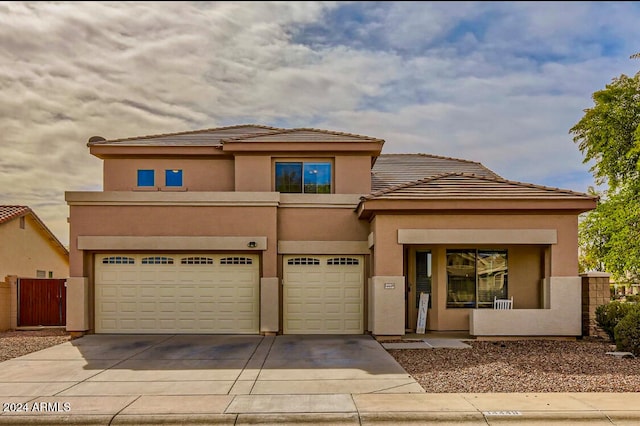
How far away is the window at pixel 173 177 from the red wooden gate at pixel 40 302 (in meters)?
5.43

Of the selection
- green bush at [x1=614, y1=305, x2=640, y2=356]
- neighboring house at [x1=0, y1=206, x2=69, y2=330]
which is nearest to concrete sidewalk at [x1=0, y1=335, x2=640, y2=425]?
green bush at [x1=614, y1=305, x2=640, y2=356]

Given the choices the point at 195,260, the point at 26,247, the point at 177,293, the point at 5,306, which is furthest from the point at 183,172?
the point at 26,247

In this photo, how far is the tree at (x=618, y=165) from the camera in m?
24.3

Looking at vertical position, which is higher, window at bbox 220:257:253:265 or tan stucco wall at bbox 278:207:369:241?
tan stucco wall at bbox 278:207:369:241

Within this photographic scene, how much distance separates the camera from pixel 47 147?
18625 mm

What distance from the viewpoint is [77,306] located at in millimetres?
15734

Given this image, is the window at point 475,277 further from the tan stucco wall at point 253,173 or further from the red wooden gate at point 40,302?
the red wooden gate at point 40,302

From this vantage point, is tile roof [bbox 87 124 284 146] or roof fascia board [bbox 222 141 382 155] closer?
roof fascia board [bbox 222 141 382 155]

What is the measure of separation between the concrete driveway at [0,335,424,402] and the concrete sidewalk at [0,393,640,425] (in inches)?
16.5

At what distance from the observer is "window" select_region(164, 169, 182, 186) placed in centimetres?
1847

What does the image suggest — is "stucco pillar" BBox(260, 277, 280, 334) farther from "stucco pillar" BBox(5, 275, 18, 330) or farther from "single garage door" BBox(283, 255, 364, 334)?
"stucco pillar" BBox(5, 275, 18, 330)

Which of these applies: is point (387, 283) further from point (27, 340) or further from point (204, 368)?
point (27, 340)

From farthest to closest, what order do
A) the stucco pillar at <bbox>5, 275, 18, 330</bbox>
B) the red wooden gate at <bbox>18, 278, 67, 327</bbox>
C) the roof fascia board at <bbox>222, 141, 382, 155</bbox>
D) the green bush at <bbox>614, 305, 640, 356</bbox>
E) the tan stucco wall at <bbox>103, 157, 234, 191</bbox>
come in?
the red wooden gate at <bbox>18, 278, 67, 327</bbox>, the stucco pillar at <bbox>5, 275, 18, 330</bbox>, the tan stucco wall at <bbox>103, 157, 234, 191</bbox>, the roof fascia board at <bbox>222, 141, 382, 155</bbox>, the green bush at <bbox>614, 305, 640, 356</bbox>

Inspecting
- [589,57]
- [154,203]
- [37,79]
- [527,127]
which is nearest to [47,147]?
[154,203]
